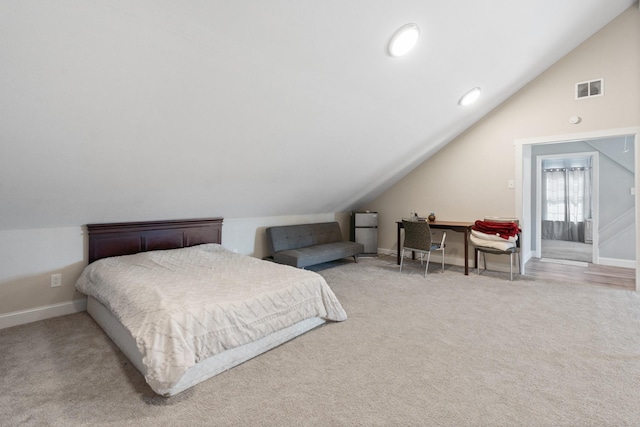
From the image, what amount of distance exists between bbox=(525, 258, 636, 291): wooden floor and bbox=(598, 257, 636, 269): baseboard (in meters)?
0.14

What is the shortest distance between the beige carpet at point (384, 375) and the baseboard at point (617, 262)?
2259 mm

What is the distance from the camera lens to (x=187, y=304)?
193 centimetres

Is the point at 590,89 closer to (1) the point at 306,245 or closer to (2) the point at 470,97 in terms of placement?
(2) the point at 470,97

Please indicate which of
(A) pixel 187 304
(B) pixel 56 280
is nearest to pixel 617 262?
(A) pixel 187 304

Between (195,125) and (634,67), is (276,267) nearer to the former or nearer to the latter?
(195,125)

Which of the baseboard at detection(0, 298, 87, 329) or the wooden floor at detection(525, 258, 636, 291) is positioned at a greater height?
the wooden floor at detection(525, 258, 636, 291)

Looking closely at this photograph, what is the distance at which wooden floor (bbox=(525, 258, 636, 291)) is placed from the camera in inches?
153

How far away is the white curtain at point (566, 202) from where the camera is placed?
277 inches

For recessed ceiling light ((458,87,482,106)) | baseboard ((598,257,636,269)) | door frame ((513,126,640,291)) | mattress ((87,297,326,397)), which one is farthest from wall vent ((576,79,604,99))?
mattress ((87,297,326,397))

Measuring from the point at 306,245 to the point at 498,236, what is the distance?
104 inches

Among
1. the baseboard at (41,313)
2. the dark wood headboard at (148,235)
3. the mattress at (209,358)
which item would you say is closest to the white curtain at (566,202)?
the mattress at (209,358)

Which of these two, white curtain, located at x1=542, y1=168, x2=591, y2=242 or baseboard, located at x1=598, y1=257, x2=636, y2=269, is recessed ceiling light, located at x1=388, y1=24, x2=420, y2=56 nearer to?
baseboard, located at x1=598, y1=257, x2=636, y2=269

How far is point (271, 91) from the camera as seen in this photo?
2393 mm

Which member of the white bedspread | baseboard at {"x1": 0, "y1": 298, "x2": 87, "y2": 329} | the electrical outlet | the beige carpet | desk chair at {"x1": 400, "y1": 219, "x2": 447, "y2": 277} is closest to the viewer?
the beige carpet
